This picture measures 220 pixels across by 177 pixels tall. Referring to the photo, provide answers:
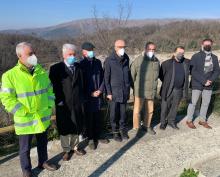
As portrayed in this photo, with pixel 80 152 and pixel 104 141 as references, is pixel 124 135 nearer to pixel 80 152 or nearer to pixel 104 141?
pixel 104 141

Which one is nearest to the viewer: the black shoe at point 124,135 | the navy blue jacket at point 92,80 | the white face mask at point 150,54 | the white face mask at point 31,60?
the white face mask at point 31,60

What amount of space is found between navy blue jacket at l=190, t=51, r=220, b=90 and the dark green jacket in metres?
0.89

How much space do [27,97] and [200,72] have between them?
382 cm

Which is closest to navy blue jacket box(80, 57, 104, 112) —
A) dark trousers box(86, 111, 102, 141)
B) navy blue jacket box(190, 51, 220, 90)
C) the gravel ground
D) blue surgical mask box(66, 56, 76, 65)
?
dark trousers box(86, 111, 102, 141)

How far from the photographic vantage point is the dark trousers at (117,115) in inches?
228

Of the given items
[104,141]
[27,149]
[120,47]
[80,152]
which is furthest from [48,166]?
[120,47]

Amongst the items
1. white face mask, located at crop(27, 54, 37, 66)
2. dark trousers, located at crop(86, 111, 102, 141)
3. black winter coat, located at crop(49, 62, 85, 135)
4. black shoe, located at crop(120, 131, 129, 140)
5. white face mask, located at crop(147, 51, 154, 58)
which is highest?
white face mask, located at crop(27, 54, 37, 66)

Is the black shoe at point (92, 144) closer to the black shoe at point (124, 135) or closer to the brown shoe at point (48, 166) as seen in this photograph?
the black shoe at point (124, 135)

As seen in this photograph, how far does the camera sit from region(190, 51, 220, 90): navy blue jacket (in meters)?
6.38

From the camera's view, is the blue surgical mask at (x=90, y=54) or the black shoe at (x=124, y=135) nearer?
the blue surgical mask at (x=90, y=54)

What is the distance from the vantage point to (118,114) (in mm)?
5984

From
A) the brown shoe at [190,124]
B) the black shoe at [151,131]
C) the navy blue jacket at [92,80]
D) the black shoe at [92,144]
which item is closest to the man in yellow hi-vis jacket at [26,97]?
the navy blue jacket at [92,80]

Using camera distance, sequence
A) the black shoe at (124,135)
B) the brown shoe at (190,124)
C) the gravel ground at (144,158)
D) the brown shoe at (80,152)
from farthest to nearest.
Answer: the brown shoe at (190,124), the black shoe at (124,135), the brown shoe at (80,152), the gravel ground at (144,158)

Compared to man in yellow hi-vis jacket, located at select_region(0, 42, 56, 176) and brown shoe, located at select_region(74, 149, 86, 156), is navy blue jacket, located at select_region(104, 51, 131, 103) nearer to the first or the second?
brown shoe, located at select_region(74, 149, 86, 156)
